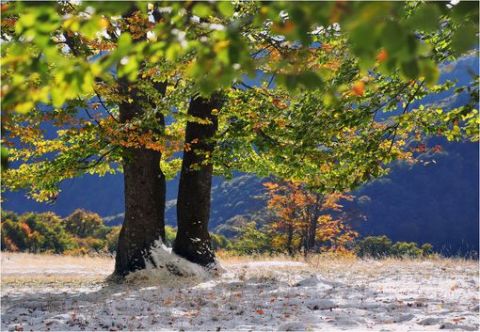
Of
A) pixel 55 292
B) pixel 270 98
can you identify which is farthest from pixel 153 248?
pixel 270 98

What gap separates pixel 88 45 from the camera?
12.4 m

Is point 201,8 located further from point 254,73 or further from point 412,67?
point 412,67

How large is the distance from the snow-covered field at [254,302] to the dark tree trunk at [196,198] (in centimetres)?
110

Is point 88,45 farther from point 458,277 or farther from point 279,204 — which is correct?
point 279,204

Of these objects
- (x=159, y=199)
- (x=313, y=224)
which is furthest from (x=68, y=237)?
(x=159, y=199)

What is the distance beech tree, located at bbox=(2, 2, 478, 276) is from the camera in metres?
2.40

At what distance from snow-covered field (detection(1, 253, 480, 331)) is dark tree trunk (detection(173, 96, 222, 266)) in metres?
1.10

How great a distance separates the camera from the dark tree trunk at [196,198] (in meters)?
14.3

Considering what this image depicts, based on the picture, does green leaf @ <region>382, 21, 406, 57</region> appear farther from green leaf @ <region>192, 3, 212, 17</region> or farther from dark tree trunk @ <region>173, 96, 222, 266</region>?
dark tree trunk @ <region>173, 96, 222, 266</region>

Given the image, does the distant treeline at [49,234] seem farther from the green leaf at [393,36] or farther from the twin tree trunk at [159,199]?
the green leaf at [393,36]

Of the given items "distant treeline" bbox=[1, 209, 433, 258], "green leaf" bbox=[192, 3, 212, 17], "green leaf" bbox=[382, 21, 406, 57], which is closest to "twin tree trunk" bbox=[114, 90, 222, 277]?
"green leaf" bbox=[192, 3, 212, 17]

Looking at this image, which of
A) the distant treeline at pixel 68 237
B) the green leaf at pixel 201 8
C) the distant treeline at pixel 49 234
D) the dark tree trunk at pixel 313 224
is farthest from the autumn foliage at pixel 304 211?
the green leaf at pixel 201 8

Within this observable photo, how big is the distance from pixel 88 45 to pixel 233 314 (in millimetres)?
7425

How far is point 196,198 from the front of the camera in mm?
14484
